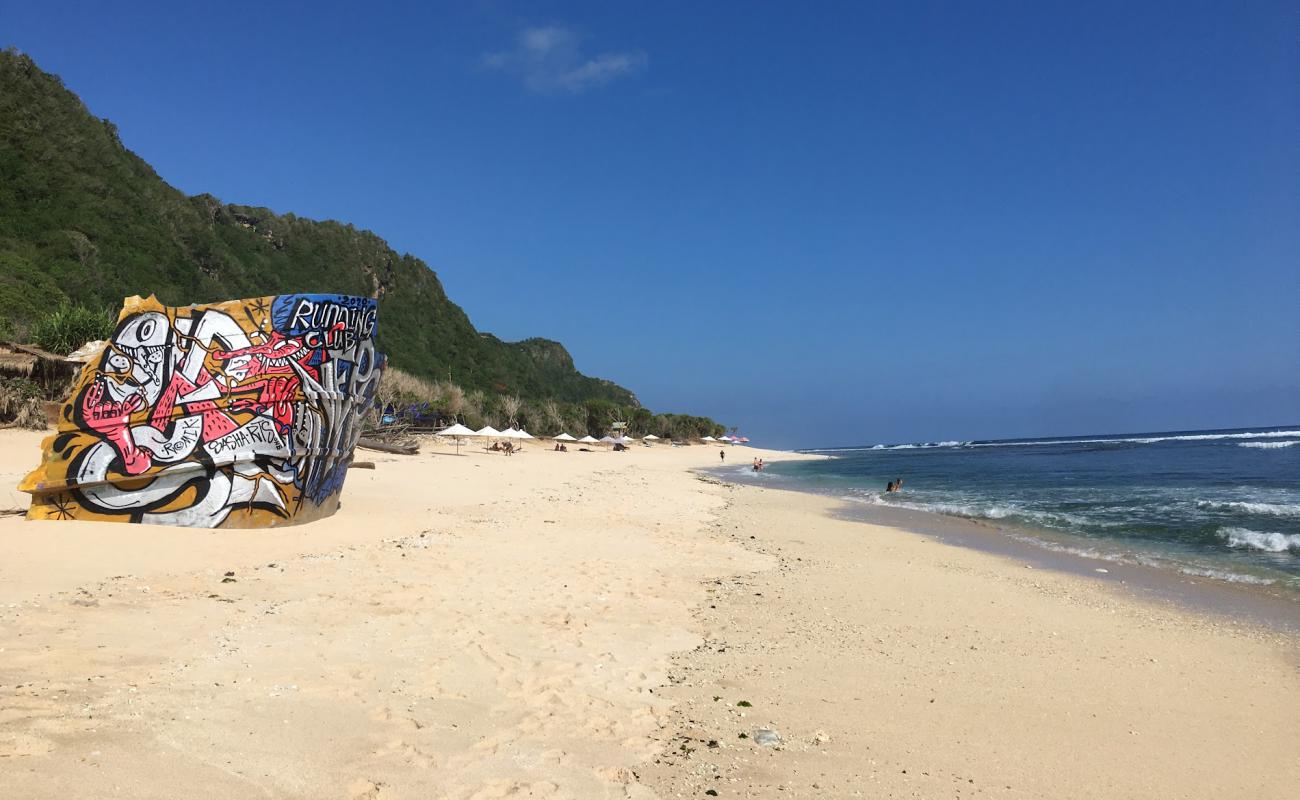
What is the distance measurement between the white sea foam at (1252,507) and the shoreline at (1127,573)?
24.3 feet

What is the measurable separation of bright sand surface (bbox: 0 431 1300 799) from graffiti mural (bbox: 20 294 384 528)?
0.69m

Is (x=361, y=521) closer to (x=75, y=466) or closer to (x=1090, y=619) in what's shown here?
(x=75, y=466)

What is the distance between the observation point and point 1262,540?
1507 cm

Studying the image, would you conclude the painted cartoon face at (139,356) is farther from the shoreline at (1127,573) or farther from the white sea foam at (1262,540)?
the white sea foam at (1262,540)

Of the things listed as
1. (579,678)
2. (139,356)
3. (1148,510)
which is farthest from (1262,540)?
(139,356)

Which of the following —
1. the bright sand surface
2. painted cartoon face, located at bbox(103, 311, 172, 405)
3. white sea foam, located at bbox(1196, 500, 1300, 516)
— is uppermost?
painted cartoon face, located at bbox(103, 311, 172, 405)

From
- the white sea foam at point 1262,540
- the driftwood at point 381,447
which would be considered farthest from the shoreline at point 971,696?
the driftwood at point 381,447

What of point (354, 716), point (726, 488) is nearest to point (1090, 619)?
point (354, 716)

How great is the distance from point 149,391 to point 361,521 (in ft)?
12.8

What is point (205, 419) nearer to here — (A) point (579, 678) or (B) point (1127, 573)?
(A) point (579, 678)

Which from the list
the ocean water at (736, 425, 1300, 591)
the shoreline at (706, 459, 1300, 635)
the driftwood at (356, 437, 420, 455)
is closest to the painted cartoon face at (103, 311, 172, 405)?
the shoreline at (706, 459, 1300, 635)

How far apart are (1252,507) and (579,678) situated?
79.1 ft

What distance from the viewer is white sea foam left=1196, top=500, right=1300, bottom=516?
1977 centimetres

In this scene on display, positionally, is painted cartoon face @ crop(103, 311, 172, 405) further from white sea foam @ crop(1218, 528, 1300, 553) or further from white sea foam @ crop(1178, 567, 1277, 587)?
white sea foam @ crop(1218, 528, 1300, 553)
